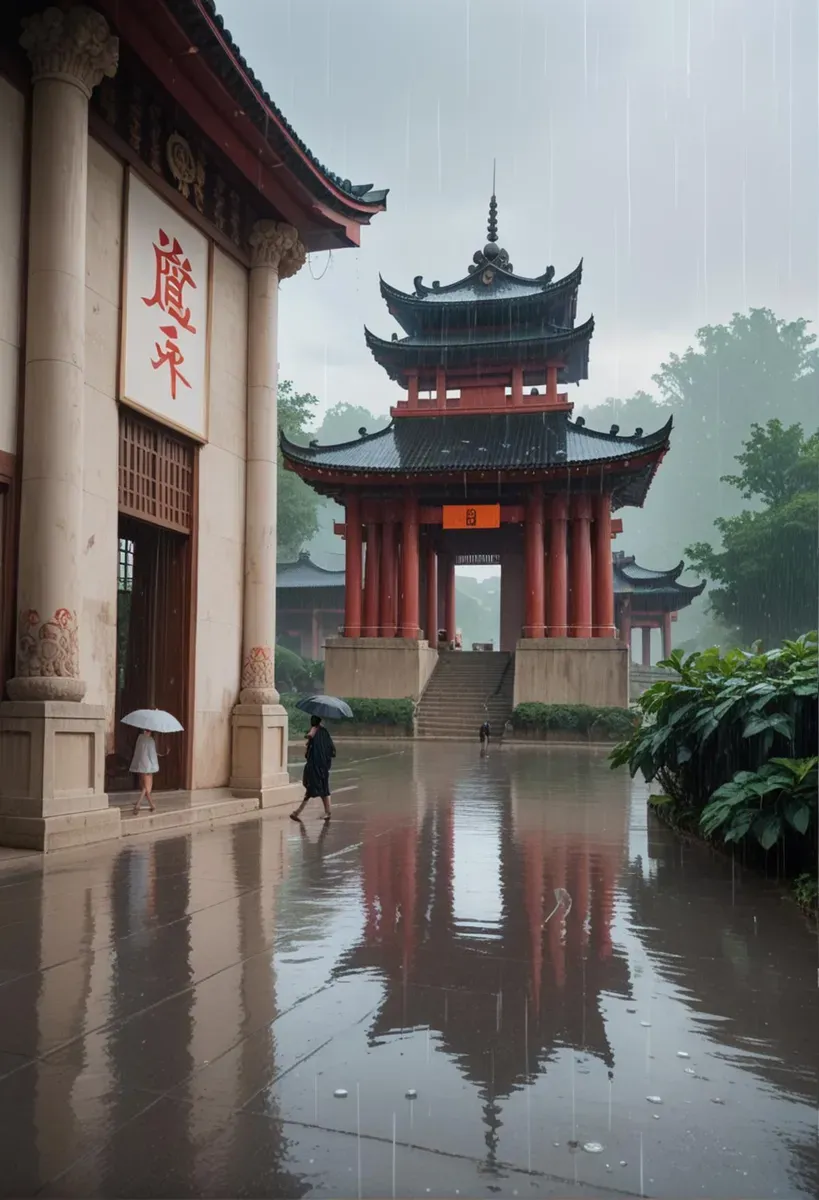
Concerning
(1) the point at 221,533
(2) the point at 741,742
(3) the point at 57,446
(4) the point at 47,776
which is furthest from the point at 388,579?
(2) the point at 741,742

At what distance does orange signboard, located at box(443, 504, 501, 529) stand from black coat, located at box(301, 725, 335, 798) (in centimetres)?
1903

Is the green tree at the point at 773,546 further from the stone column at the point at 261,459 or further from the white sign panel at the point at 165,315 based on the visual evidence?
the white sign panel at the point at 165,315

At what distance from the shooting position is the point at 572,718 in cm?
2516

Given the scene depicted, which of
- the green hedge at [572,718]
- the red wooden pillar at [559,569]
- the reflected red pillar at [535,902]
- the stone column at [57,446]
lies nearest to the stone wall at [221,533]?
the stone column at [57,446]

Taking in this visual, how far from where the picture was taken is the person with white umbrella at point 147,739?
890cm

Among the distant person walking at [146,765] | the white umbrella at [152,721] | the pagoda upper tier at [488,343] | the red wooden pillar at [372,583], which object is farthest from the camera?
the pagoda upper tier at [488,343]

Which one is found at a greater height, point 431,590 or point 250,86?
point 250,86

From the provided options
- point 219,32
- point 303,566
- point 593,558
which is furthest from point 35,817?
point 303,566

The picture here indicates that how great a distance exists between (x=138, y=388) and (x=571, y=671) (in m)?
19.4

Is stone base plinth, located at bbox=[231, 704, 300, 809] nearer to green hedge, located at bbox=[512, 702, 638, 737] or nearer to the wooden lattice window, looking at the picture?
the wooden lattice window

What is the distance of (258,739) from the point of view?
10984 mm

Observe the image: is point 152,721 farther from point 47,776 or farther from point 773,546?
point 773,546

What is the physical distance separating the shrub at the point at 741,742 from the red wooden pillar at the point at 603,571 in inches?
709

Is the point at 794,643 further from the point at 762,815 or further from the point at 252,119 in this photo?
the point at 252,119
